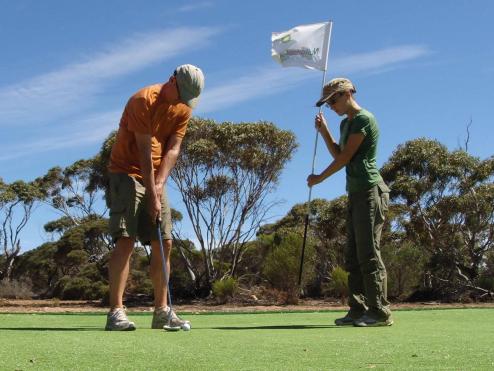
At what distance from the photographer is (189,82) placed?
4875 mm

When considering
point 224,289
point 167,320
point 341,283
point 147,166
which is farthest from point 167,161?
point 224,289

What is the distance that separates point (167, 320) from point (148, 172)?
1036mm

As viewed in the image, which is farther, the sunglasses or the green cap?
the sunglasses

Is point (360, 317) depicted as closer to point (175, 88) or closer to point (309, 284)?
point (175, 88)

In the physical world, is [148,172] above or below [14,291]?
above

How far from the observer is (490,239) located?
17.5 meters

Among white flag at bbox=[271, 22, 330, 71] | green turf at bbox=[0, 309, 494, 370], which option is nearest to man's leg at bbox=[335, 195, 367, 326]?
green turf at bbox=[0, 309, 494, 370]

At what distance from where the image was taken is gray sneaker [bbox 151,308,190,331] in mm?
4672

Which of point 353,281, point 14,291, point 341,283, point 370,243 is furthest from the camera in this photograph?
point 14,291

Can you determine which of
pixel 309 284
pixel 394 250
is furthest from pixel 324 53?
pixel 309 284

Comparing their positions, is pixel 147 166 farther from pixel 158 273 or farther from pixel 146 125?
pixel 158 273

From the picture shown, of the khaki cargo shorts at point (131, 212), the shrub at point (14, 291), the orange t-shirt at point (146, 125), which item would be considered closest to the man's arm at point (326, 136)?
the orange t-shirt at point (146, 125)

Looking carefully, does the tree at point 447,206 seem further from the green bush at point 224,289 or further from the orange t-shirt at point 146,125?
the orange t-shirt at point 146,125

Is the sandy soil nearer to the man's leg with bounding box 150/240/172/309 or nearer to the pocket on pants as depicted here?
the pocket on pants
